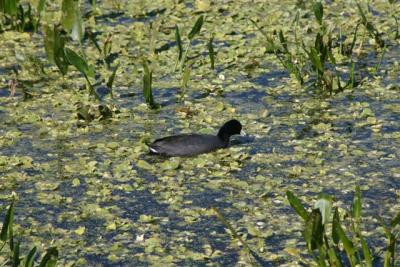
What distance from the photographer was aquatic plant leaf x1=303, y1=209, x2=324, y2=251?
196 inches

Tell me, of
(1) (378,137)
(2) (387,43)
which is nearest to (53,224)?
(1) (378,137)

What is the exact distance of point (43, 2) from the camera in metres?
10.0

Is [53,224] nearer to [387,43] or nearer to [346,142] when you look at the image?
[346,142]

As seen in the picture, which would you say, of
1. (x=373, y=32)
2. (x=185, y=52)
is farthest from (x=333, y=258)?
(x=373, y=32)

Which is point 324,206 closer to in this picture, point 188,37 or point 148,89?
point 148,89

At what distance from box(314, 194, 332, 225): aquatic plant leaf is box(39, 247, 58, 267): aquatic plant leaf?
1.40 meters

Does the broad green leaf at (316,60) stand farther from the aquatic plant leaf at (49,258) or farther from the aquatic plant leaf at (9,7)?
the aquatic plant leaf at (49,258)

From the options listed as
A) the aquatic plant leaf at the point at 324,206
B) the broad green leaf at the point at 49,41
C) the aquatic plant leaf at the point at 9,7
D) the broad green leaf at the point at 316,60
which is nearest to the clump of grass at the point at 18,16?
the aquatic plant leaf at the point at 9,7

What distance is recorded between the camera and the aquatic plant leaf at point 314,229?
4.99m

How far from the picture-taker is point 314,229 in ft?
16.5

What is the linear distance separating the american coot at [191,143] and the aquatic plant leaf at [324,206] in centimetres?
235

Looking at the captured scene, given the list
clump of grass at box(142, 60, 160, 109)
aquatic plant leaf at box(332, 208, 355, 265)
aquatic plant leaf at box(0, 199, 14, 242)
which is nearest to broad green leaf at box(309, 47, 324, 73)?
clump of grass at box(142, 60, 160, 109)

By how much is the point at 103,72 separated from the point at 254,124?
6.24ft

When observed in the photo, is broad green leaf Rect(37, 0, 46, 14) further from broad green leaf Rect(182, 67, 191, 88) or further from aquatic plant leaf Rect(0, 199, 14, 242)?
aquatic plant leaf Rect(0, 199, 14, 242)
